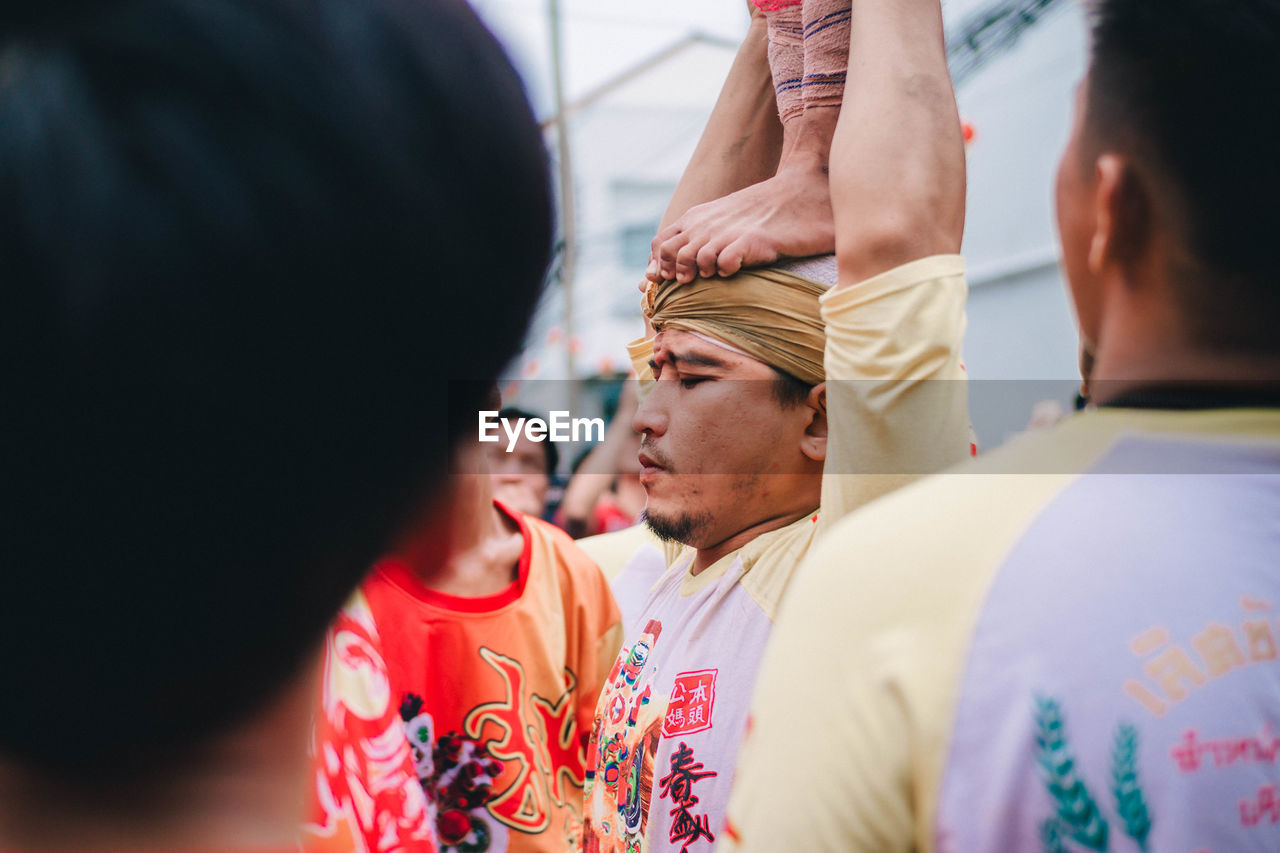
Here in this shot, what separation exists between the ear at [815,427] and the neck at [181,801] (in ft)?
4.16

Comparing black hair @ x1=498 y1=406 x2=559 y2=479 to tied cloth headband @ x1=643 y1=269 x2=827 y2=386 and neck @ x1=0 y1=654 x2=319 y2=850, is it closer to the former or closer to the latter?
tied cloth headband @ x1=643 y1=269 x2=827 y2=386

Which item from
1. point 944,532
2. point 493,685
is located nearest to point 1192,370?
point 944,532

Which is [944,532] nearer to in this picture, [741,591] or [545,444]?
[741,591]

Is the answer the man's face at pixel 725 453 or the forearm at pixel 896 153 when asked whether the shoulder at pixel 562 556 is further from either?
the forearm at pixel 896 153

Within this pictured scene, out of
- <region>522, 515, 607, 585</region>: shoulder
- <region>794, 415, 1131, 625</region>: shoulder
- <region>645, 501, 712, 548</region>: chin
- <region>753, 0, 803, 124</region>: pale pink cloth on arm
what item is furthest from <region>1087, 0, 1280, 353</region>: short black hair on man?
<region>522, 515, 607, 585</region>: shoulder

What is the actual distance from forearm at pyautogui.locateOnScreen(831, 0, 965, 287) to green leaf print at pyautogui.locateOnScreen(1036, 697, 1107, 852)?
2.00 ft

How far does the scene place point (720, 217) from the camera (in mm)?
1651

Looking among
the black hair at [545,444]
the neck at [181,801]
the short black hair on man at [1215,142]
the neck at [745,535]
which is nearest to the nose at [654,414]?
the neck at [745,535]

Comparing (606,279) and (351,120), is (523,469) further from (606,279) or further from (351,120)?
(606,279)

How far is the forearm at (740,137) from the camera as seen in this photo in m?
1.95

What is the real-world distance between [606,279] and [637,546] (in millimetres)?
16503

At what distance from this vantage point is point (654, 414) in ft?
5.99

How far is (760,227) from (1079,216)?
0.75 m

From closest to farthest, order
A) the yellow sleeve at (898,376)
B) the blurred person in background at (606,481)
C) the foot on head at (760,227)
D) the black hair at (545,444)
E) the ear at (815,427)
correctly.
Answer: the yellow sleeve at (898,376) < the foot on head at (760,227) < the ear at (815,427) < the black hair at (545,444) < the blurred person in background at (606,481)
